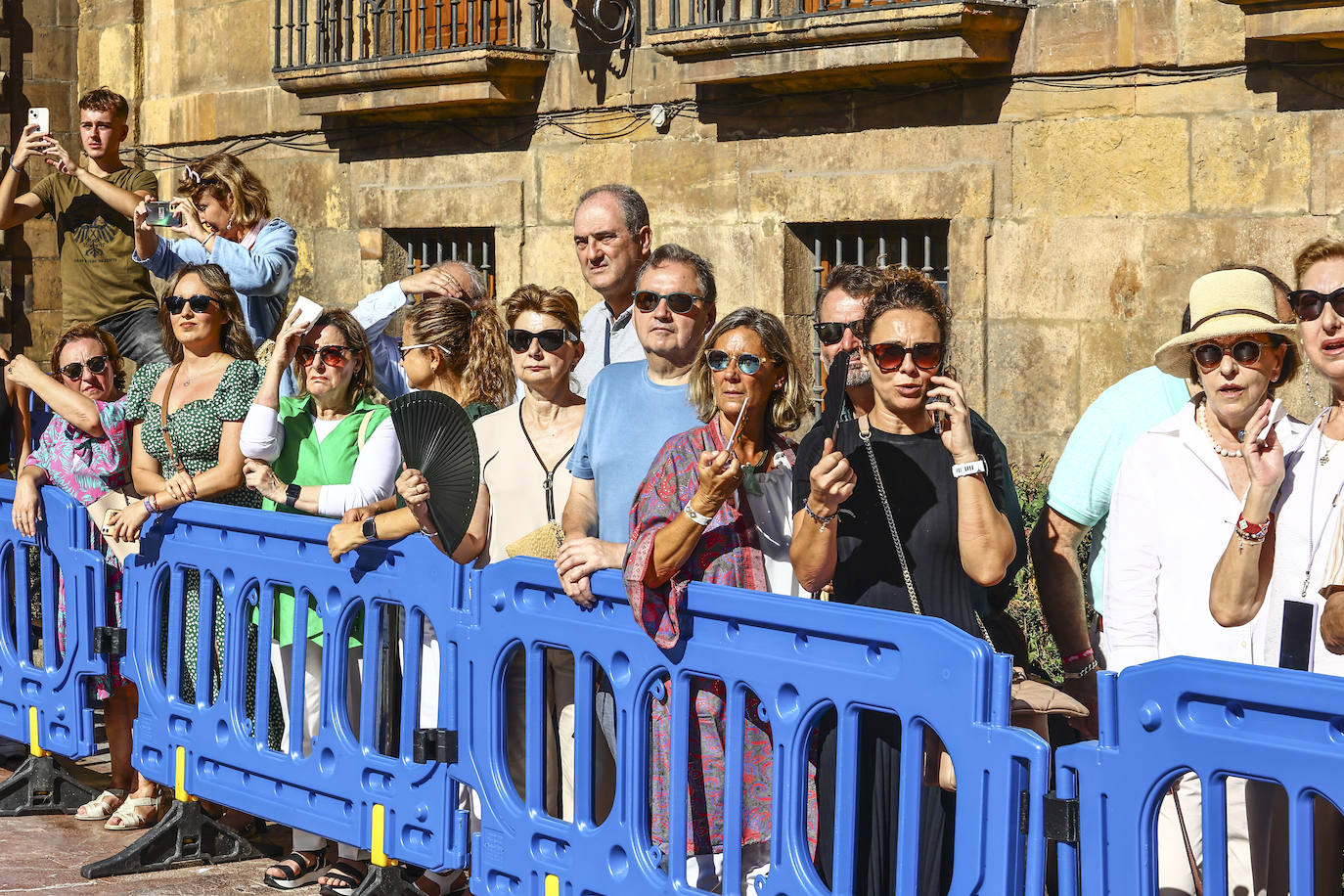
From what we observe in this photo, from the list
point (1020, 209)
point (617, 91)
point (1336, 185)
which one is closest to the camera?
point (1336, 185)

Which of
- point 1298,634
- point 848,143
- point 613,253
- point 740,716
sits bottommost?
point 740,716

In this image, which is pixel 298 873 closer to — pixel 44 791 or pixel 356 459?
pixel 356 459

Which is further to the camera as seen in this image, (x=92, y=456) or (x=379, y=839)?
(x=92, y=456)

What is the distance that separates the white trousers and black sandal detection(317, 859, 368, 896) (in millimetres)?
31

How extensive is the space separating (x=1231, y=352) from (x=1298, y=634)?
0.64 metres

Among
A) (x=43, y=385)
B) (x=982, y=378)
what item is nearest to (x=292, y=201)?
(x=982, y=378)

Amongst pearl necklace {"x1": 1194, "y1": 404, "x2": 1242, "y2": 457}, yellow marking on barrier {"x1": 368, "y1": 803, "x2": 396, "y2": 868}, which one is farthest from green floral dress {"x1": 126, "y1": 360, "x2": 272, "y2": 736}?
pearl necklace {"x1": 1194, "y1": 404, "x2": 1242, "y2": 457}

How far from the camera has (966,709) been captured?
127 inches

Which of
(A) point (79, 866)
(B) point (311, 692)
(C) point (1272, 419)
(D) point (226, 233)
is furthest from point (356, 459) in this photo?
(C) point (1272, 419)

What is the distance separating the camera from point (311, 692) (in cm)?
511

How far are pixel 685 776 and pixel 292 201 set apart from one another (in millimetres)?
10599

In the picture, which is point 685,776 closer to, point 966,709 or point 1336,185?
point 966,709

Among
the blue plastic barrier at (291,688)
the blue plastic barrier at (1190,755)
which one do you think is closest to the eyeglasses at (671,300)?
the blue plastic barrier at (291,688)

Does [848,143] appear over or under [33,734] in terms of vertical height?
over
